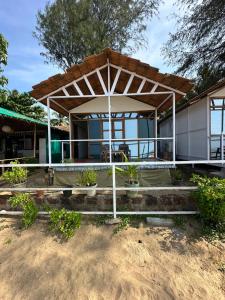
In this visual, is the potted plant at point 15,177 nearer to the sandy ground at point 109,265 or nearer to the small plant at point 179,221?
the sandy ground at point 109,265

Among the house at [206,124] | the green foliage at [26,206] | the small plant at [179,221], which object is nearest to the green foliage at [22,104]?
the house at [206,124]

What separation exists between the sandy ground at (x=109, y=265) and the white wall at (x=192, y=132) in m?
4.24

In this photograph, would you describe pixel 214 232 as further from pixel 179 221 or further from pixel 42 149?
pixel 42 149

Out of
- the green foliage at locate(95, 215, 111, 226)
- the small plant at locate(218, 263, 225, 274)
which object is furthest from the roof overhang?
the small plant at locate(218, 263, 225, 274)

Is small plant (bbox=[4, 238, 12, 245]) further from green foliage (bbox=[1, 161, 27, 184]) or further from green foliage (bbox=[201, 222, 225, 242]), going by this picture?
green foliage (bbox=[201, 222, 225, 242])

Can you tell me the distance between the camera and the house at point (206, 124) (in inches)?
284

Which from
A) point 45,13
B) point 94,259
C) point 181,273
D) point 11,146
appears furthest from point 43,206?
point 45,13

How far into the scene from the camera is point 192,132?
8.70 meters

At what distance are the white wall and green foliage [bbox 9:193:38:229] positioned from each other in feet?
17.4

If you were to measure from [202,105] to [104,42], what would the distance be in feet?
39.3

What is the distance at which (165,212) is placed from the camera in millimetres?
4438

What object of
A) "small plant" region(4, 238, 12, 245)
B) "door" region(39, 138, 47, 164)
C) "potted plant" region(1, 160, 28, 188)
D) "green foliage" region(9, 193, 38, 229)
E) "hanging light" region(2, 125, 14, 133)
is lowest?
"small plant" region(4, 238, 12, 245)

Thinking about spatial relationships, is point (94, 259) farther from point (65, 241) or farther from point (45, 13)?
point (45, 13)

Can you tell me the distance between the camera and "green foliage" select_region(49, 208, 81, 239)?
169 inches
